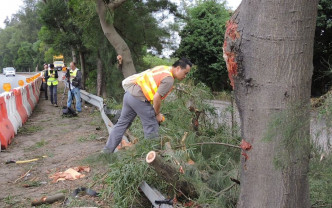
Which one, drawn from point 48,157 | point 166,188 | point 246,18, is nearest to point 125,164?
point 166,188

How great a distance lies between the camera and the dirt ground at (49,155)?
528cm

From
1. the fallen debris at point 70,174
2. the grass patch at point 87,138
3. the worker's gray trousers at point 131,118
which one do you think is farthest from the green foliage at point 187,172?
the grass patch at point 87,138

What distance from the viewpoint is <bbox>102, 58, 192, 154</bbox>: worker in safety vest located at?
212 inches

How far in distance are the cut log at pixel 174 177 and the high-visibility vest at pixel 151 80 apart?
195 cm

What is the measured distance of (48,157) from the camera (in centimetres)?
747

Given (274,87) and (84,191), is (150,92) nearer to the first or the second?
(84,191)

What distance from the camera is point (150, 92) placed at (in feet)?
18.3

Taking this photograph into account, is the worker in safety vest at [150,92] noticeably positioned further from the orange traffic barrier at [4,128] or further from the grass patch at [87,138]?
the orange traffic barrier at [4,128]

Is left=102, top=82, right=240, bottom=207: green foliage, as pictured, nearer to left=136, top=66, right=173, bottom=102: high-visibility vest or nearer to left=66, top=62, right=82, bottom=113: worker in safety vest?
left=136, top=66, right=173, bottom=102: high-visibility vest

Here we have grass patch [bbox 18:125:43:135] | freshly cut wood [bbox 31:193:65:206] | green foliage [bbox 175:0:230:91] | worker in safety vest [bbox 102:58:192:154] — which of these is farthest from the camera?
green foliage [bbox 175:0:230:91]

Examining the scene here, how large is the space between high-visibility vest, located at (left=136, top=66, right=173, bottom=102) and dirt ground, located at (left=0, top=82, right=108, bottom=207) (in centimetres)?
118

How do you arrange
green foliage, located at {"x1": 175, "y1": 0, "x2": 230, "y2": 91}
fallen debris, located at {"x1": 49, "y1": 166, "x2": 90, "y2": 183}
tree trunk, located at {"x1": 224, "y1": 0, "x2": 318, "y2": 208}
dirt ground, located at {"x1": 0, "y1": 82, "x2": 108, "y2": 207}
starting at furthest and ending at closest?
green foliage, located at {"x1": 175, "y1": 0, "x2": 230, "y2": 91} < fallen debris, located at {"x1": 49, "y1": 166, "x2": 90, "y2": 183} < dirt ground, located at {"x1": 0, "y1": 82, "x2": 108, "y2": 207} < tree trunk, located at {"x1": 224, "y1": 0, "x2": 318, "y2": 208}

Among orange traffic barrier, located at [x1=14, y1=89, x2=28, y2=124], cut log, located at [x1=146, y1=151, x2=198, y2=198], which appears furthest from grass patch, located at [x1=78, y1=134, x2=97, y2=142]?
cut log, located at [x1=146, y1=151, x2=198, y2=198]

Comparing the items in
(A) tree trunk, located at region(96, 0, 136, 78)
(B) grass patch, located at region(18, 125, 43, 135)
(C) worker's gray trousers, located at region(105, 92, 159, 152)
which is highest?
(A) tree trunk, located at region(96, 0, 136, 78)
